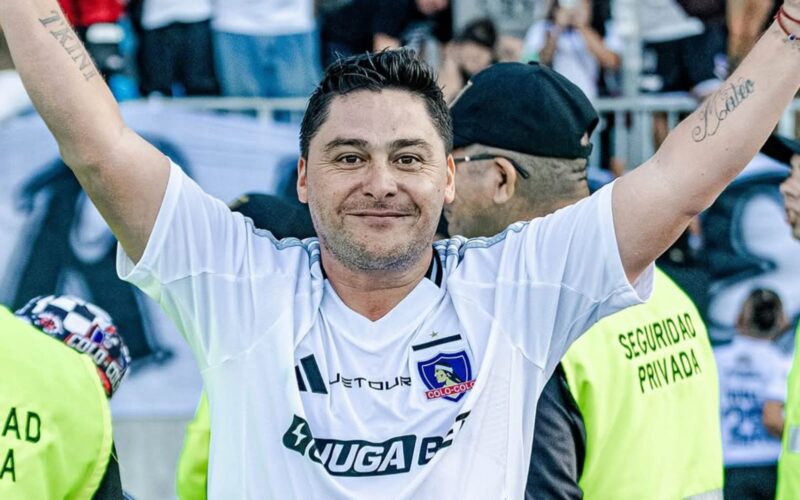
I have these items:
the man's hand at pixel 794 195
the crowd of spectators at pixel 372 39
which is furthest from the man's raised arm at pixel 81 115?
the crowd of spectators at pixel 372 39

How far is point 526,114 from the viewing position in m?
3.67

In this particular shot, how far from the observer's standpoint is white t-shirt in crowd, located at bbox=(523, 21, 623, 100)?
25.7 feet

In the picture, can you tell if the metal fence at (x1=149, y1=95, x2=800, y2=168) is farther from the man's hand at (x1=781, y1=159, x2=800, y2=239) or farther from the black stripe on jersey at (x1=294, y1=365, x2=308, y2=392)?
the black stripe on jersey at (x1=294, y1=365, x2=308, y2=392)

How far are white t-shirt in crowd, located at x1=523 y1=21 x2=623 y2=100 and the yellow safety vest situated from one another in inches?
180

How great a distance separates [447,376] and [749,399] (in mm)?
3967

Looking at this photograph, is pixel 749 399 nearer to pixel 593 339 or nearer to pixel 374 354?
pixel 593 339

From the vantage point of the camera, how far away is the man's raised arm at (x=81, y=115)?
102 inches

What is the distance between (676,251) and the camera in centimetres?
696

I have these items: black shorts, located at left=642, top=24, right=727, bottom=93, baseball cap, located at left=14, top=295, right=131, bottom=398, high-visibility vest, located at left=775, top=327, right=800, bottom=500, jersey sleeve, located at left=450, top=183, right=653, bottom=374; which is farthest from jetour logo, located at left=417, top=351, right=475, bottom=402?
black shorts, located at left=642, top=24, right=727, bottom=93

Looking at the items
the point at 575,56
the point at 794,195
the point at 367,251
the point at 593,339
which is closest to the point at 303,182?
the point at 367,251

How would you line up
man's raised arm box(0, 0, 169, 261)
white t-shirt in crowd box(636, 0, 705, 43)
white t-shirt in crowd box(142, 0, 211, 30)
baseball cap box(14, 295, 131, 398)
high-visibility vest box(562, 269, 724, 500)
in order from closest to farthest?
1. man's raised arm box(0, 0, 169, 261)
2. high-visibility vest box(562, 269, 724, 500)
3. baseball cap box(14, 295, 131, 398)
4. white t-shirt in crowd box(636, 0, 705, 43)
5. white t-shirt in crowd box(142, 0, 211, 30)

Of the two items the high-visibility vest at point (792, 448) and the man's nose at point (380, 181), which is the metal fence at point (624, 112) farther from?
the man's nose at point (380, 181)

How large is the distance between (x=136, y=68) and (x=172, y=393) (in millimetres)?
2480

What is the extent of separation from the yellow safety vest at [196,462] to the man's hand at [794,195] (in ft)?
8.05
